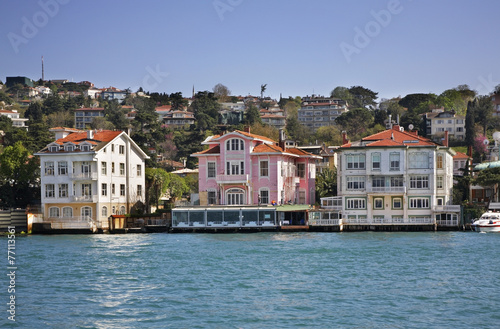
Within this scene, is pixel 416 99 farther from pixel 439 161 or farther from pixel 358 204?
pixel 358 204

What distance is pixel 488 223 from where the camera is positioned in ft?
214

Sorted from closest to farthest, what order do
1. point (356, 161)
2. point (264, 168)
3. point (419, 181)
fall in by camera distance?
point (419, 181) < point (356, 161) < point (264, 168)

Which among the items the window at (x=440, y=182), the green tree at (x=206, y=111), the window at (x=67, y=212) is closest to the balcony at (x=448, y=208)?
the window at (x=440, y=182)

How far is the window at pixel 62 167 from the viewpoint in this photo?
71.7 metres

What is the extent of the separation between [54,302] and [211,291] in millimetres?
7048

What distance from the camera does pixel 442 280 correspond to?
37156 millimetres

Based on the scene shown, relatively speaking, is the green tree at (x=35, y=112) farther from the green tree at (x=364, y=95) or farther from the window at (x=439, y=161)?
the window at (x=439, y=161)

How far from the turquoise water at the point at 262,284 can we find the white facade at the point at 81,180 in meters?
12.9

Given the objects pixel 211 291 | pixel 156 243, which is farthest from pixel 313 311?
pixel 156 243

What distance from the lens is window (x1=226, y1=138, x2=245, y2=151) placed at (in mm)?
72938

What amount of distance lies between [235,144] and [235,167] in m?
2.21

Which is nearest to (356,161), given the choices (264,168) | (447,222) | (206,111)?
(264,168)

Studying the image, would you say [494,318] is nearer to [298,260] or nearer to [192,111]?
[298,260]

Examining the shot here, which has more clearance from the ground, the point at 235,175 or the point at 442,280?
the point at 235,175
